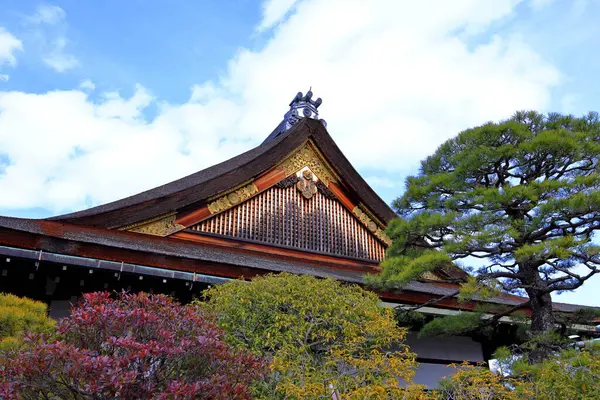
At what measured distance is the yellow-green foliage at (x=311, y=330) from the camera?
191 inches

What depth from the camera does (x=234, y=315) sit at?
5391mm

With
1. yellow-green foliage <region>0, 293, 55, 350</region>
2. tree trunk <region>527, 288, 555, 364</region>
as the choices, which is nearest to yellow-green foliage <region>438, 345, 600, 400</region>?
tree trunk <region>527, 288, 555, 364</region>

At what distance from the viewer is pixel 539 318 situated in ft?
23.1

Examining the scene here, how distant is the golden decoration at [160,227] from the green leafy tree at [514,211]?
3.15 m

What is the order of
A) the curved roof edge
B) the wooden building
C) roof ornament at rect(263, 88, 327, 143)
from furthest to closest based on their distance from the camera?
1. roof ornament at rect(263, 88, 327, 143)
2. the curved roof edge
3. the wooden building

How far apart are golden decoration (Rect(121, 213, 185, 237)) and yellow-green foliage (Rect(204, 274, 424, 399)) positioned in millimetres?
2500

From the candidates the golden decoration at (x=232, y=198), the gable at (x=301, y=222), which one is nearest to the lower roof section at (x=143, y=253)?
the gable at (x=301, y=222)

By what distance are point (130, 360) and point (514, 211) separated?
5.64m

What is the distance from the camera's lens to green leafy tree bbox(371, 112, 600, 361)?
655cm

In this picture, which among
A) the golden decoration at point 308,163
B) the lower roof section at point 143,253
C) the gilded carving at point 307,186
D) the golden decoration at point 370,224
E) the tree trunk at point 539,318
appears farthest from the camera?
the golden decoration at point 370,224

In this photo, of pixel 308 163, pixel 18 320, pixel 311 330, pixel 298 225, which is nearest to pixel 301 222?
pixel 298 225

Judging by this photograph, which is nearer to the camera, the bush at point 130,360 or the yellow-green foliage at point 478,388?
the bush at point 130,360

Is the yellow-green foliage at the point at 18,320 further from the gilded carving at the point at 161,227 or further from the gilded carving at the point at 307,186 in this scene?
the gilded carving at the point at 307,186

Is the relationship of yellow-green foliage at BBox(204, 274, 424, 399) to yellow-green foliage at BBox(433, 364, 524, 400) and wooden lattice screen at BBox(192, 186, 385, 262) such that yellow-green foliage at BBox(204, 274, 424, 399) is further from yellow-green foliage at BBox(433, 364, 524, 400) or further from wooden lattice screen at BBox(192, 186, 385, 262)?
wooden lattice screen at BBox(192, 186, 385, 262)
